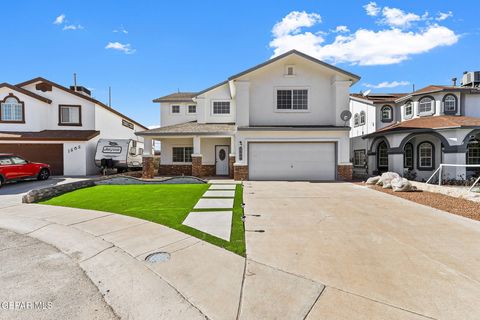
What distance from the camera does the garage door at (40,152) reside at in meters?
18.1

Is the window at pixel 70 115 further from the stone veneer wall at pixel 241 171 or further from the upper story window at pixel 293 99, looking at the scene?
the upper story window at pixel 293 99

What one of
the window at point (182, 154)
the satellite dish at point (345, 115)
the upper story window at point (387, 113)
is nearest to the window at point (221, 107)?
the window at point (182, 154)

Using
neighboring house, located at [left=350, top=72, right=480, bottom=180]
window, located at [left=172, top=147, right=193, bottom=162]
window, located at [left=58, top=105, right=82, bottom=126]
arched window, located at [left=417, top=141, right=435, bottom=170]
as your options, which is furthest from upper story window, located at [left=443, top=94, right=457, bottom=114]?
window, located at [left=58, top=105, right=82, bottom=126]

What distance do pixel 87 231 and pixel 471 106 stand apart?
1021 inches

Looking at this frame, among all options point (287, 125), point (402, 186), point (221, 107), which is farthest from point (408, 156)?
point (221, 107)

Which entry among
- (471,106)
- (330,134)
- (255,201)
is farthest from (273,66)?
(471,106)

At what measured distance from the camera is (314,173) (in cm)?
1573

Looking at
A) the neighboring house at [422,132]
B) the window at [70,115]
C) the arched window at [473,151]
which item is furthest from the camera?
the window at [70,115]

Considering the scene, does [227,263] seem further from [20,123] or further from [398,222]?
[20,123]

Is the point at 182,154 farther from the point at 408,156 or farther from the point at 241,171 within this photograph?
the point at 408,156

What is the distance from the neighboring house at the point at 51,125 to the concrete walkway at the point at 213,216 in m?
14.8

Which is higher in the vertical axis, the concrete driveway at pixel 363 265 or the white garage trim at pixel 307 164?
the white garage trim at pixel 307 164

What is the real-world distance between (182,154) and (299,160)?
9.83 m

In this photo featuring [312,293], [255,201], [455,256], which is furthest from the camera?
[255,201]
